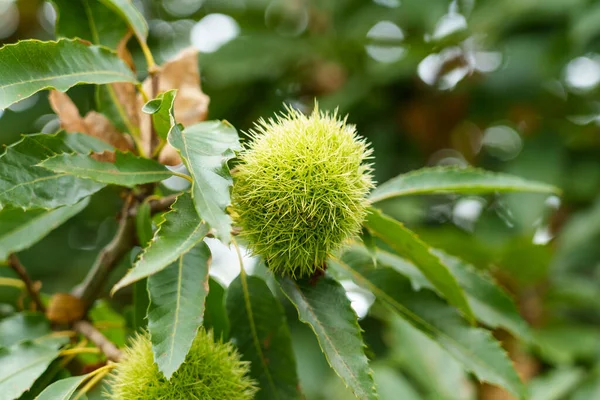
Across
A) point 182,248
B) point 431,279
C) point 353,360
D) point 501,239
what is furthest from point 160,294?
point 501,239

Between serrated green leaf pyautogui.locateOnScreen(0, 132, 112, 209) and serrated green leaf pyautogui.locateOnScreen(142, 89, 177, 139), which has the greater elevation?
serrated green leaf pyautogui.locateOnScreen(142, 89, 177, 139)

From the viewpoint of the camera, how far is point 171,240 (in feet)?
2.42

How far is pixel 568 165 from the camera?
7.24ft

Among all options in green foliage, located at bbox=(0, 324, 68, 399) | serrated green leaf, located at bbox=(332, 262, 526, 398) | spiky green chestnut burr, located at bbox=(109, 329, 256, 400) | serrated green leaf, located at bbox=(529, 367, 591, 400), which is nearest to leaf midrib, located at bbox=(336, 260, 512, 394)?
serrated green leaf, located at bbox=(332, 262, 526, 398)

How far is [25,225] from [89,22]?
14.3 inches

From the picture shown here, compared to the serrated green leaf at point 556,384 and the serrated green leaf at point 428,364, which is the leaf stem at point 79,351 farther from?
the serrated green leaf at point 556,384

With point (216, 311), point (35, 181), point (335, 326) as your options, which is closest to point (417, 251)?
point (335, 326)

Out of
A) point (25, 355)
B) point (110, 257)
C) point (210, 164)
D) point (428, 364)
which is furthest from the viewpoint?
point (428, 364)

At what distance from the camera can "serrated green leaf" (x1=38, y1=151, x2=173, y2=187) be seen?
2.61ft

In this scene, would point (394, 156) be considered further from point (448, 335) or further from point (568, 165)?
point (448, 335)

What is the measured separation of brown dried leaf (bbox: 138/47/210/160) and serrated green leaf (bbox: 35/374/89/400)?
36 centimetres

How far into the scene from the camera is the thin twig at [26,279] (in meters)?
1.09

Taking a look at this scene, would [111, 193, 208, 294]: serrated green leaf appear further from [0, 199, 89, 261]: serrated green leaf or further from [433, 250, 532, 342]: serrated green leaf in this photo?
[433, 250, 532, 342]: serrated green leaf

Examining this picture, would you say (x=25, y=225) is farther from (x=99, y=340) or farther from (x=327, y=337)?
(x=327, y=337)
